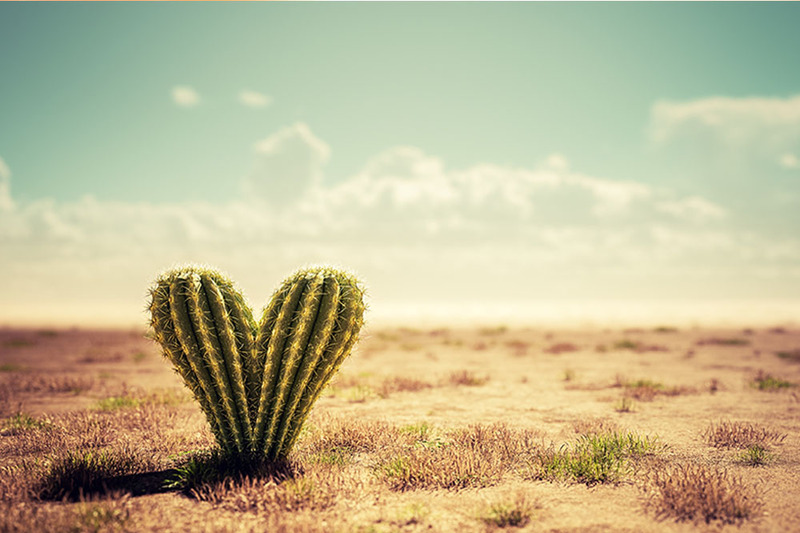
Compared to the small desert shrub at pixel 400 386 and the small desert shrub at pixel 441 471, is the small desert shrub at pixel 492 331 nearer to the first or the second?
the small desert shrub at pixel 400 386

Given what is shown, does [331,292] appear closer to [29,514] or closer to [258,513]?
[258,513]

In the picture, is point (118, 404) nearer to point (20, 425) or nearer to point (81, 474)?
point (20, 425)

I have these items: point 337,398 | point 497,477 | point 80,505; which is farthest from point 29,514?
point 337,398

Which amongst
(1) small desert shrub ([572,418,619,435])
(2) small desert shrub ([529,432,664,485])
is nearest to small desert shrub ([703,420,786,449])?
(1) small desert shrub ([572,418,619,435])

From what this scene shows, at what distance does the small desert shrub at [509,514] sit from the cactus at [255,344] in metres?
2.11

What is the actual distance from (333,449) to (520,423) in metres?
3.53

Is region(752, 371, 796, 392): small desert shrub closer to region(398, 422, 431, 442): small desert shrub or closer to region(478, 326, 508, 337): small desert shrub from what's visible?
region(398, 422, 431, 442): small desert shrub

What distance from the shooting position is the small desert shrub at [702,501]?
14.8 ft

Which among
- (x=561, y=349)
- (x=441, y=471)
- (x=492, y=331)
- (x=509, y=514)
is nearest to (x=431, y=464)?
(x=441, y=471)

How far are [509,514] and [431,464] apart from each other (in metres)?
1.22

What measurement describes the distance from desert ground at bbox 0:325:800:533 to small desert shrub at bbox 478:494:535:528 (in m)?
0.02

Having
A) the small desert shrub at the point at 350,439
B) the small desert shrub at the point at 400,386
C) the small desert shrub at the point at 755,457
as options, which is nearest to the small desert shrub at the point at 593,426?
the small desert shrub at the point at 755,457

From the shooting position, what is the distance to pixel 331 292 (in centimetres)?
538

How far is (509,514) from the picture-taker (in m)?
4.45
